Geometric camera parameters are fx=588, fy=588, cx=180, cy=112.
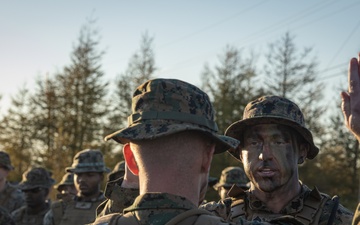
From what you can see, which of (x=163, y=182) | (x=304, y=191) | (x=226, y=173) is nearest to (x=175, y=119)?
(x=163, y=182)

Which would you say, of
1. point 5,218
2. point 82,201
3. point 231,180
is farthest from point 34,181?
point 5,218

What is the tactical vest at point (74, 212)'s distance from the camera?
8.80 m

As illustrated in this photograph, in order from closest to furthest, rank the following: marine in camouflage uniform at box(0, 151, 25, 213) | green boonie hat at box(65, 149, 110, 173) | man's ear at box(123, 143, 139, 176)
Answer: man's ear at box(123, 143, 139, 176)
green boonie hat at box(65, 149, 110, 173)
marine in camouflage uniform at box(0, 151, 25, 213)

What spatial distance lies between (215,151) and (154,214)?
48 cm

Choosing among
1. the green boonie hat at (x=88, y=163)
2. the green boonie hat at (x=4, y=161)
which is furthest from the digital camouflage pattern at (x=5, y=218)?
the green boonie hat at (x=4, y=161)

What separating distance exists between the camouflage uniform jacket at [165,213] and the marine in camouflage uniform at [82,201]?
623cm

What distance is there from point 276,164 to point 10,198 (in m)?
8.59

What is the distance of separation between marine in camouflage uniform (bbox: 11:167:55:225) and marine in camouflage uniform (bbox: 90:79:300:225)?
8052mm

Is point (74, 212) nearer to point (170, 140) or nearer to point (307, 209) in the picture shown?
point (307, 209)

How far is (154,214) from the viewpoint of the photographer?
2.71 meters

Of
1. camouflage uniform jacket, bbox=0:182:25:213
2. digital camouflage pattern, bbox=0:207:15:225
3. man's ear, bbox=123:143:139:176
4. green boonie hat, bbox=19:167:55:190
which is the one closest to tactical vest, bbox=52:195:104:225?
green boonie hat, bbox=19:167:55:190

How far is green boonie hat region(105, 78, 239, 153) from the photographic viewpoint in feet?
9.01

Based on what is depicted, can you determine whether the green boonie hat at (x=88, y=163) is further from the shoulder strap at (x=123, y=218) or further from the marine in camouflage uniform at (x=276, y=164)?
the shoulder strap at (x=123, y=218)

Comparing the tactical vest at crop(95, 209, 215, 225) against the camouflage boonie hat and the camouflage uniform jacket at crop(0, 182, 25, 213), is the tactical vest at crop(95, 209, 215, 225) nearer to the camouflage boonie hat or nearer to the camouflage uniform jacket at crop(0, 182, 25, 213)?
the camouflage boonie hat
